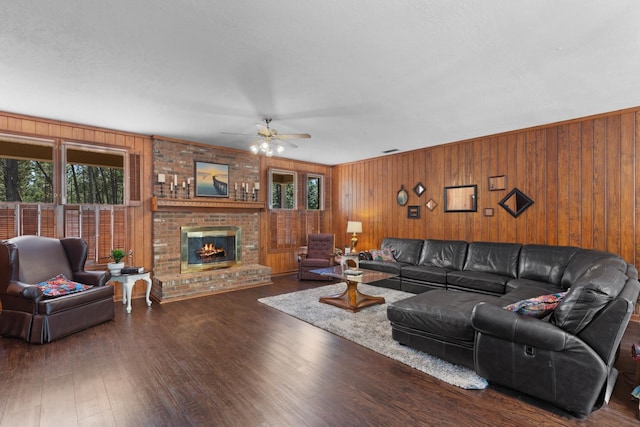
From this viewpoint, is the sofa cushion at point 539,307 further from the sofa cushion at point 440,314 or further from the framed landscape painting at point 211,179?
the framed landscape painting at point 211,179

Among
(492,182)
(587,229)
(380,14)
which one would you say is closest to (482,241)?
(492,182)

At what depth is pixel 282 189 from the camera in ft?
23.2

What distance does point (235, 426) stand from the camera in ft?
6.46

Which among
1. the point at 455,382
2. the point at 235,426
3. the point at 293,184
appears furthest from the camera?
the point at 293,184

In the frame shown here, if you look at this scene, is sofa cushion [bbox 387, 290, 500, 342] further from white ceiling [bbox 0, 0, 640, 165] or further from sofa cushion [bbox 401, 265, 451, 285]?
white ceiling [bbox 0, 0, 640, 165]

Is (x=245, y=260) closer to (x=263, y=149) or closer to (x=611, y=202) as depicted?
(x=263, y=149)

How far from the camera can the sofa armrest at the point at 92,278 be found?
13.1 ft

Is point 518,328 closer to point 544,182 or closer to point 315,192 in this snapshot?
point 544,182

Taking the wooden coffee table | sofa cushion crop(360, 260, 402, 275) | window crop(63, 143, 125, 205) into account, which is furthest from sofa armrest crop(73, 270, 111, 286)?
sofa cushion crop(360, 260, 402, 275)

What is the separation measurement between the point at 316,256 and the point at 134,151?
3930mm

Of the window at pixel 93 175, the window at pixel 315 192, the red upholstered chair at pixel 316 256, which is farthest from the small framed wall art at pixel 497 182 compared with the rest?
the window at pixel 93 175

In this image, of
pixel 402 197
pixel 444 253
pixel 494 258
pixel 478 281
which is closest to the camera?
pixel 478 281

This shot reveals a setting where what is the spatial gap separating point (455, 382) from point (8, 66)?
15.8 ft

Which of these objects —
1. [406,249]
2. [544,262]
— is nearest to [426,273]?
[406,249]
